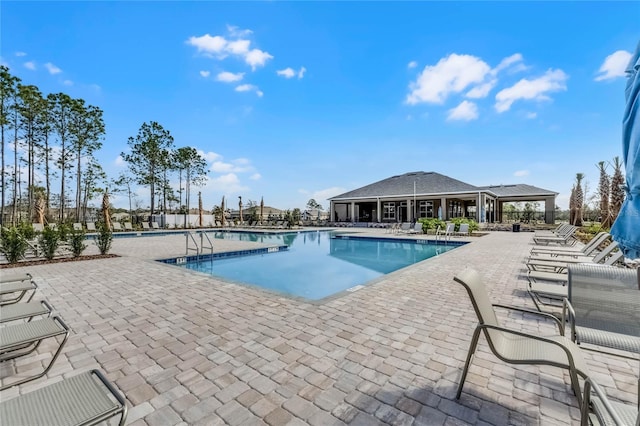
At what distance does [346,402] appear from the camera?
204 cm

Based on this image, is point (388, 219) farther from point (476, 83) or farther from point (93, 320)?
point (93, 320)

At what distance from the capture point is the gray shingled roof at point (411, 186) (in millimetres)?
25969

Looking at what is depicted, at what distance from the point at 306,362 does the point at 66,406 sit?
1711mm

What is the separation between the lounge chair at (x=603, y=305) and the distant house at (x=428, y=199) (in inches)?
894

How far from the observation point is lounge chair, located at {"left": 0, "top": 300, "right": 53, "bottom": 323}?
272cm

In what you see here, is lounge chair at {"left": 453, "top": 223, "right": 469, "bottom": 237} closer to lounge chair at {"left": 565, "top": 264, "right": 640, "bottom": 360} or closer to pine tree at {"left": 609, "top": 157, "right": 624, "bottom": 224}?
pine tree at {"left": 609, "top": 157, "right": 624, "bottom": 224}

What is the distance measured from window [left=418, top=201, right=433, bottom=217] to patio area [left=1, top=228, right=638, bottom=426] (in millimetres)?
26170

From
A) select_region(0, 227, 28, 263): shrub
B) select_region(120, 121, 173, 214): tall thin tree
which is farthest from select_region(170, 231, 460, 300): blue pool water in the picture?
select_region(120, 121, 173, 214): tall thin tree

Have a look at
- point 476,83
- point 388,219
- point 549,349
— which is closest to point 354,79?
point 476,83

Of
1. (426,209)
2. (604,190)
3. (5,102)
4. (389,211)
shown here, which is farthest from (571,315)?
(389,211)

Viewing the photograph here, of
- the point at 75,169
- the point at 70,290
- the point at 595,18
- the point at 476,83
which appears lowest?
the point at 70,290

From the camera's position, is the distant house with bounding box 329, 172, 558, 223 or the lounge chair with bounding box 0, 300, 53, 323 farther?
the distant house with bounding box 329, 172, 558, 223

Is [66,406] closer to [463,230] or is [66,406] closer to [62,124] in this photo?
[463,230]

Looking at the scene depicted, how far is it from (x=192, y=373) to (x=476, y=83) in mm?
16447
